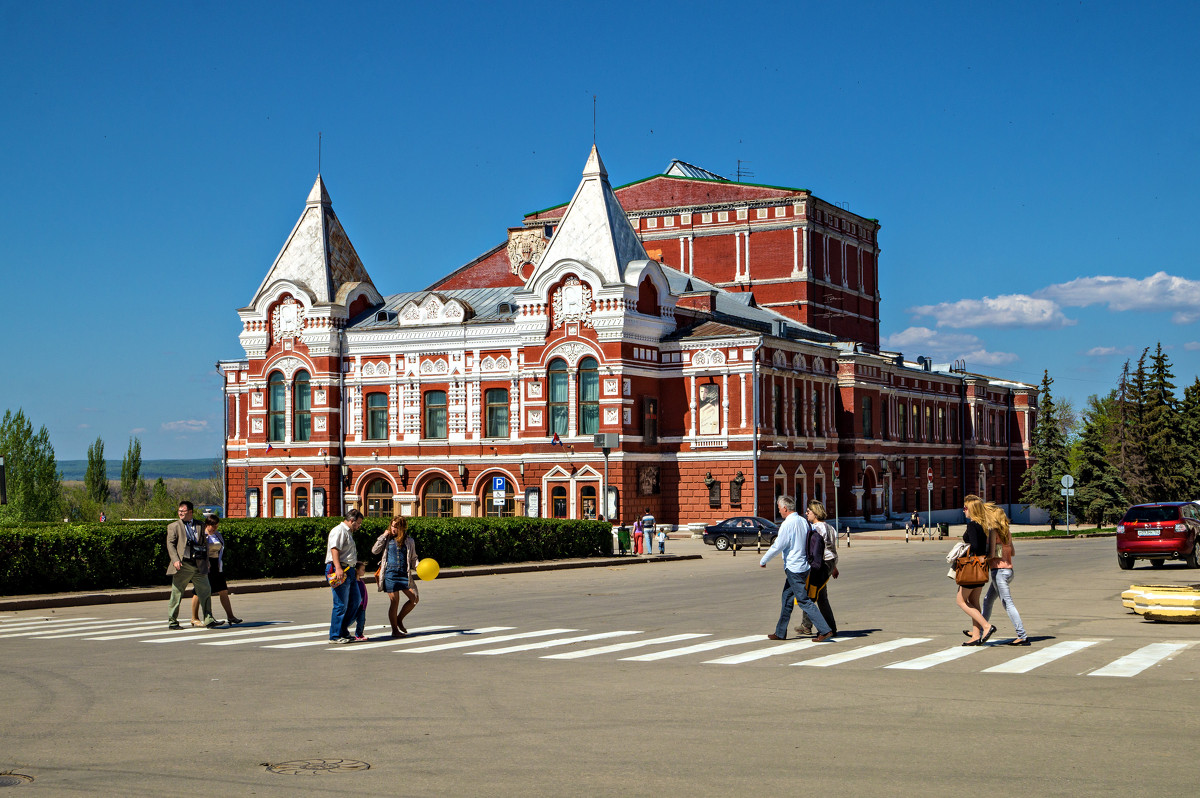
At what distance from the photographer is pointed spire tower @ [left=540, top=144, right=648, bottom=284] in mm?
57438

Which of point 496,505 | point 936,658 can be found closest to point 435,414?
point 496,505

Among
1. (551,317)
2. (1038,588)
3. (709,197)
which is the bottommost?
(1038,588)

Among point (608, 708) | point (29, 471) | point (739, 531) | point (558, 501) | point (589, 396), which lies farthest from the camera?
point (29, 471)

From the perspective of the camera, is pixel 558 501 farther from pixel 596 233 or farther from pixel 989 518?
pixel 989 518

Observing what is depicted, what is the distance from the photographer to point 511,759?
9516 millimetres

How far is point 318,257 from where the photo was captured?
211 ft

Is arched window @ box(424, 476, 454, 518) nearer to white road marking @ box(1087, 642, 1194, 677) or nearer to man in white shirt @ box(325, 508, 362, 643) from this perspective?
man in white shirt @ box(325, 508, 362, 643)

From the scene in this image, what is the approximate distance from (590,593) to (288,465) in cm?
4044

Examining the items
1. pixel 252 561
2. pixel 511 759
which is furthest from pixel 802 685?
pixel 252 561

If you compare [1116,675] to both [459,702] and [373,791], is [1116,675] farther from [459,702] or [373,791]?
[373,791]

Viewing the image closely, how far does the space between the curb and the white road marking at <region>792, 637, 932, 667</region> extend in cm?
1467

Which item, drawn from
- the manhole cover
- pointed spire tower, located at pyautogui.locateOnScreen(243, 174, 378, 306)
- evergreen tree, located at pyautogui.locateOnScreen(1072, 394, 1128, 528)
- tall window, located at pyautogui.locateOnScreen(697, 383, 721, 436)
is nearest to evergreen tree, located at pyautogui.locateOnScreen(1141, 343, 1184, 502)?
evergreen tree, located at pyautogui.locateOnScreen(1072, 394, 1128, 528)

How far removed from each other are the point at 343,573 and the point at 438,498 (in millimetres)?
44913

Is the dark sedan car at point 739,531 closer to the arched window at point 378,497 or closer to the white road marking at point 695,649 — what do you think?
the arched window at point 378,497
